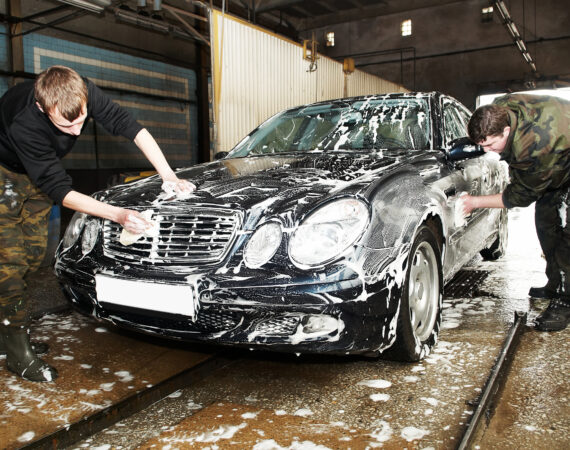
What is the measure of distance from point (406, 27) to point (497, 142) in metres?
16.8

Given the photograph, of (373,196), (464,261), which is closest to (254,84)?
(464,261)

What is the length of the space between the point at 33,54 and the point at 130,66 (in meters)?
2.35

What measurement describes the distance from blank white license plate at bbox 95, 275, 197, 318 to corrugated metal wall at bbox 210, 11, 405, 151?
173 inches

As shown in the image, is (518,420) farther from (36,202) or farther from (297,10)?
(297,10)

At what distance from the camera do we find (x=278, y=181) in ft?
7.43

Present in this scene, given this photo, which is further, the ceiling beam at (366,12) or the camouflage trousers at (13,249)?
the ceiling beam at (366,12)

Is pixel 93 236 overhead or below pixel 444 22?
below

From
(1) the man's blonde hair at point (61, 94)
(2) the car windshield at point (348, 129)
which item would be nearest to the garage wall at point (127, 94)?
(2) the car windshield at point (348, 129)

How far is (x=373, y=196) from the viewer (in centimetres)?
199

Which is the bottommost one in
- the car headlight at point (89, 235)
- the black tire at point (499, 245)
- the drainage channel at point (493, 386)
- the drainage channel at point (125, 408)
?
the drainage channel at point (125, 408)

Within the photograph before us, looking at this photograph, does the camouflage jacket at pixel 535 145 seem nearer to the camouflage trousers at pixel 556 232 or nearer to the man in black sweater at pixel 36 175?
the camouflage trousers at pixel 556 232

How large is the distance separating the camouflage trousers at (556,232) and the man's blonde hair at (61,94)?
8.12 ft

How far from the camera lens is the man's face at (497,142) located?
2490 mm

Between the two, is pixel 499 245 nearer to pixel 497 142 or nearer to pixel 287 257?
pixel 497 142
